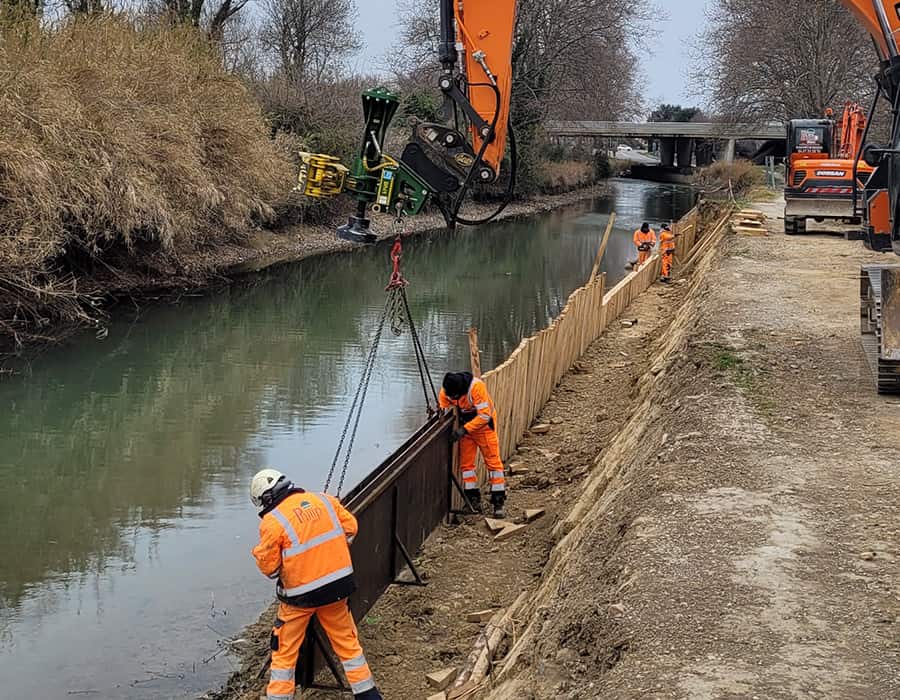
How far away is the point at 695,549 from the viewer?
659 centimetres

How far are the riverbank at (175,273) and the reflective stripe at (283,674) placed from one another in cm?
1312

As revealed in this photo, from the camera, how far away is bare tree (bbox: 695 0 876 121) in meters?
46.2

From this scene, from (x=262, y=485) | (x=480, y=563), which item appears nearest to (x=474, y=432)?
(x=480, y=563)

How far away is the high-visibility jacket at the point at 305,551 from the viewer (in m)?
6.24

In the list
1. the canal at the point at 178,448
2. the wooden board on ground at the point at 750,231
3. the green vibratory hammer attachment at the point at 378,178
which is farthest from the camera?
the wooden board on ground at the point at 750,231

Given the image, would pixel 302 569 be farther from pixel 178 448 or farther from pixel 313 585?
pixel 178 448

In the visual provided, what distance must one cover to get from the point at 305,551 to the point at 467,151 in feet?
16.6

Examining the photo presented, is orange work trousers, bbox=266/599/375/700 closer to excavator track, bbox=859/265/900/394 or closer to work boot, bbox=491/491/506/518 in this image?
work boot, bbox=491/491/506/518

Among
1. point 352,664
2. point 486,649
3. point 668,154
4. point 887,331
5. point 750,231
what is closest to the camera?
point 352,664

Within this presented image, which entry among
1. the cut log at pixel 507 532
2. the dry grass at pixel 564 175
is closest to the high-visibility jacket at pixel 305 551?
the cut log at pixel 507 532

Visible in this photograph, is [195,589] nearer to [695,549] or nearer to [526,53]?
[695,549]

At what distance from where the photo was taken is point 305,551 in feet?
20.7

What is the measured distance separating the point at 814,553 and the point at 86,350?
15.1 meters

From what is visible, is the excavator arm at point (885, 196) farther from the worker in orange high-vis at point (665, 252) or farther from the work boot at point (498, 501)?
the worker in orange high-vis at point (665, 252)
